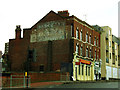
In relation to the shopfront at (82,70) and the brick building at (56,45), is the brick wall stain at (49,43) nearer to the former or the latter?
the brick building at (56,45)

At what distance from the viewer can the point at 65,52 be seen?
44938 millimetres

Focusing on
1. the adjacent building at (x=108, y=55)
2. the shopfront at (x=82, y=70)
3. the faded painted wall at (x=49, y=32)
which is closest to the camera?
the shopfront at (x=82, y=70)

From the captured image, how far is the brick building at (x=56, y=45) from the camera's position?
44906 millimetres

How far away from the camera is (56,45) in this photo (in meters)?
46.1

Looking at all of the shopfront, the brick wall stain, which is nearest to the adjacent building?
the shopfront

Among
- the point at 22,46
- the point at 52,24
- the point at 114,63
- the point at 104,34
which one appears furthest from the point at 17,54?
the point at 114,63

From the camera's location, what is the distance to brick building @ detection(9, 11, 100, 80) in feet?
147

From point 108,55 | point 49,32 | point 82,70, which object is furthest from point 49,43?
point 108,55

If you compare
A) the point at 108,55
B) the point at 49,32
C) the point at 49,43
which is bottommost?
the point at 108,55

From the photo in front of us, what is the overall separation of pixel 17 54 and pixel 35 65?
17.4ft

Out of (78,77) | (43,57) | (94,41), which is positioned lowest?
(78,77)

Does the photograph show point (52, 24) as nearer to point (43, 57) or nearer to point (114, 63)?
point (43, 57)

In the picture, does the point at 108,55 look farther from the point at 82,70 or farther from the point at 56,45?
the point at 56,45

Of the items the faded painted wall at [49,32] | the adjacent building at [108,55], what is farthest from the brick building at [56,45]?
the adjacent building at [108,55]
